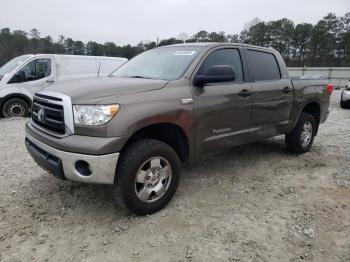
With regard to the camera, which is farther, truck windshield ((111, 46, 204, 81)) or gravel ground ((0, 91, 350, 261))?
truck windshield ((111, 46, 204, 81))

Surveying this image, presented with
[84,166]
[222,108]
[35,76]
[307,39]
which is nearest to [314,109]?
[222,108]

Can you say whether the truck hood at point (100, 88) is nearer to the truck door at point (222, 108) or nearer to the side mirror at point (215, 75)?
the side mirror at point (215, 75)

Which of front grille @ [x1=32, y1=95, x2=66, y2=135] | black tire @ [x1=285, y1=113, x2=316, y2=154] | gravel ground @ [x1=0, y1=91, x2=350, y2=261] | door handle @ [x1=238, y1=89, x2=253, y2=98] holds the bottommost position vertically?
gravel ground @ [x1=0, y1=91, x2=350, y2=261]

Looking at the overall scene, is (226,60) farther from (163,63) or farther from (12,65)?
(12,65)

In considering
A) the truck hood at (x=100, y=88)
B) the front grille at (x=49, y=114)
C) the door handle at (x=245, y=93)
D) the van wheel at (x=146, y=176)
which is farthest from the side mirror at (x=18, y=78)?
the van wheel at (x=146, y=176)

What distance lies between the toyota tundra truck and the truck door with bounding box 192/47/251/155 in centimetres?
1

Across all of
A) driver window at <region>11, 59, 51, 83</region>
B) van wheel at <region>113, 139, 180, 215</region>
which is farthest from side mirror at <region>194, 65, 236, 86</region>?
driver window at <region>11, 59, 51, 83</region>

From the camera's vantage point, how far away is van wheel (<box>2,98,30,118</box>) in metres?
10.0

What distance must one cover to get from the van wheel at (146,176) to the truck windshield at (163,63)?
0.98m

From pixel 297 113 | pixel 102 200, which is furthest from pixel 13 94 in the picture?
pixel 297 113

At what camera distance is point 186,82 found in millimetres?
3953

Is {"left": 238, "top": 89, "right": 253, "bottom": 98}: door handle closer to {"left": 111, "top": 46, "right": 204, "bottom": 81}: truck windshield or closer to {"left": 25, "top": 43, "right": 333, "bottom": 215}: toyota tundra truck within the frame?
{"left": 25, "top": 43, "right": 333, "bottom": 215}: toyota tundra truck

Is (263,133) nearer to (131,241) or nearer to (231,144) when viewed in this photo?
(231,144)

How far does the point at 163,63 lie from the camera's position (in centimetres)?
444
